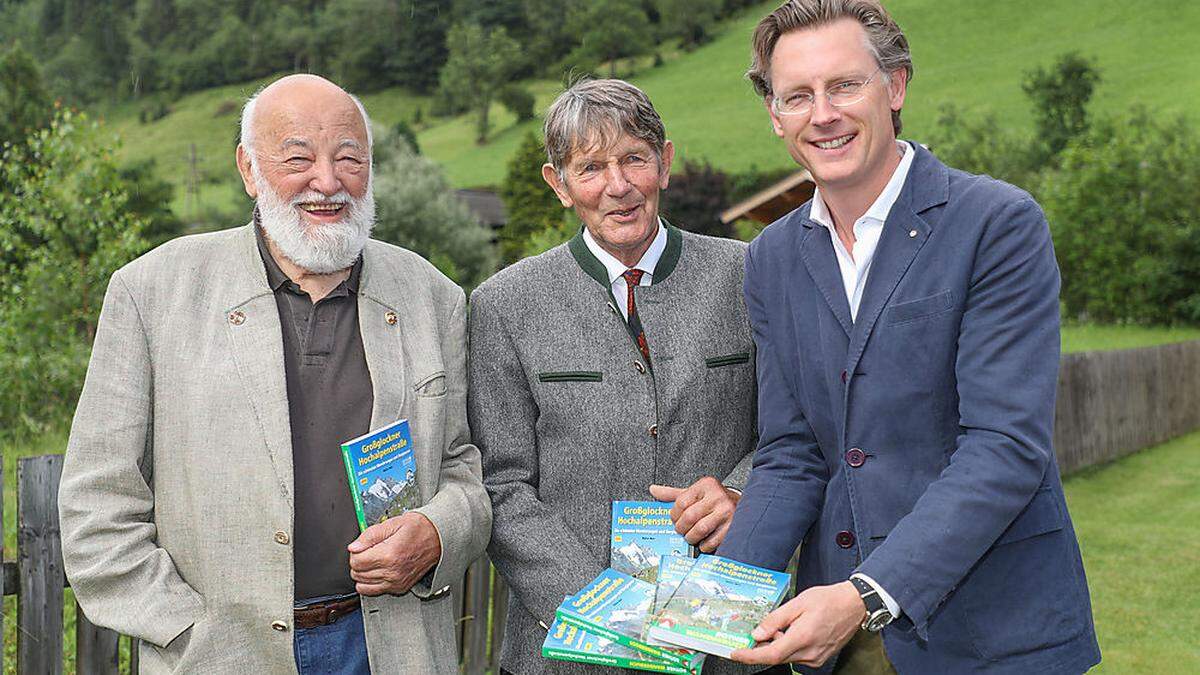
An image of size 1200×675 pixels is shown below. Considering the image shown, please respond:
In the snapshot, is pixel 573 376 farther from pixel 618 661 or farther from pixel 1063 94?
pixel 1063 94

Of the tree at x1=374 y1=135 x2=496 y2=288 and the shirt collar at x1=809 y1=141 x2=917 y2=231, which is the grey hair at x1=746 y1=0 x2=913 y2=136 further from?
the tree at x1=374 y1=135 x2=496 y2=288

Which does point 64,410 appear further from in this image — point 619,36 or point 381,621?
point 619,36

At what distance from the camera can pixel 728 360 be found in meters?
3.46

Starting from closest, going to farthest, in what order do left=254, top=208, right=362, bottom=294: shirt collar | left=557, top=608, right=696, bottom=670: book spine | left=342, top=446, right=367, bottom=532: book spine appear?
left=557, top=608, right=696, bottom=670: book spine < left=342, top=446, right=367, bottom=532: book spine < left=254, top=208, right=362, bottom=294: shirt collar

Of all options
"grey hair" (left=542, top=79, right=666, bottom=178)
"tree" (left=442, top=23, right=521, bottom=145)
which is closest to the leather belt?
"grey hair" (left=542, top=79, right=666, bottom=178)

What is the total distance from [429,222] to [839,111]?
35.6m

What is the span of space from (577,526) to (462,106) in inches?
3342

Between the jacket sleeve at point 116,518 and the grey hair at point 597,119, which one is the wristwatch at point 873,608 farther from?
the jacket sleeve at point 116,518

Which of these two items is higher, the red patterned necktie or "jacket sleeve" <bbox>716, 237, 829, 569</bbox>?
the red patterned necktie

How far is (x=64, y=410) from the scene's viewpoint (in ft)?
34.3

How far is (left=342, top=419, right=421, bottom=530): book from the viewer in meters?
2.97

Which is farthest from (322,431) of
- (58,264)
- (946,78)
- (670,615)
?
(946,78)

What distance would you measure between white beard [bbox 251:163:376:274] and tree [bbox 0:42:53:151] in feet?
89.1

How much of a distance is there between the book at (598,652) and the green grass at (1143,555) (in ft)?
18.7
